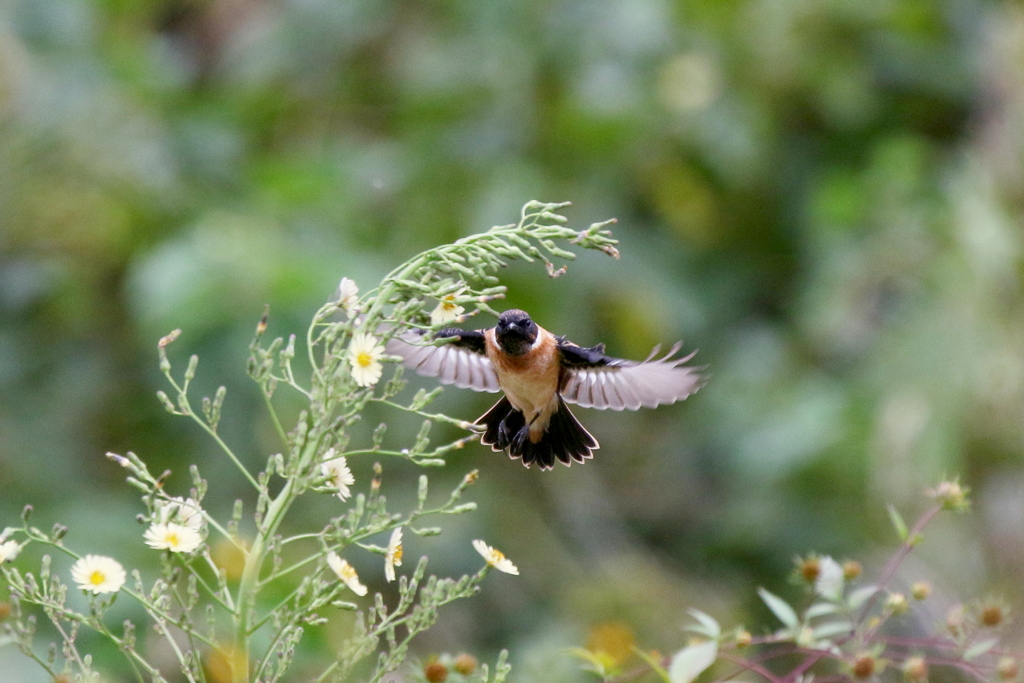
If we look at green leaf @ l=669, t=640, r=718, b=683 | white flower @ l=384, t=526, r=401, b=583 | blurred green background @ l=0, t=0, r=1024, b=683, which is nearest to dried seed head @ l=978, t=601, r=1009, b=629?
green leaf @ l=669, t=640, r=718, b=683

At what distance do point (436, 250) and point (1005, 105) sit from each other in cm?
480

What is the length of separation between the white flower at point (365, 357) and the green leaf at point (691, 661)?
57cm

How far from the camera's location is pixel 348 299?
1.30 metres

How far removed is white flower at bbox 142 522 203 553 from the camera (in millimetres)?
1174

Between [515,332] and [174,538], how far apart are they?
1.04m

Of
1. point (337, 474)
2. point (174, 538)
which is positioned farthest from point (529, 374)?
point (174, 538)

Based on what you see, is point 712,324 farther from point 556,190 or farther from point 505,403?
point 505,403

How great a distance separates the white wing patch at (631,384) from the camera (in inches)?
78.5

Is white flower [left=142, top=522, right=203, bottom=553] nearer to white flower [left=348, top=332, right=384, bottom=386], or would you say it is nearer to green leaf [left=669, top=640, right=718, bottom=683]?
white flower [left=348, top=332, right=384, bottom=386]

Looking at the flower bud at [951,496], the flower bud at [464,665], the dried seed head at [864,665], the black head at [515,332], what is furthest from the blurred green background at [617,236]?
the dried seed head at [864,665]

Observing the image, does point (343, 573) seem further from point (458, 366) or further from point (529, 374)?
point (458, 366)

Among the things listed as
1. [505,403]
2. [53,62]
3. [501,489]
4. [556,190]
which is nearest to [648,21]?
[556,190]

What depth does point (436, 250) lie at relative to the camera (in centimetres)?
127

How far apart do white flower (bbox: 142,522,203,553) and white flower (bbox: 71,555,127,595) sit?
71 mm
